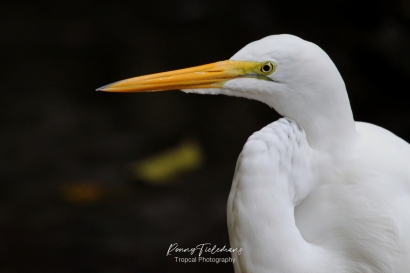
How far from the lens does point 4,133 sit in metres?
3.32

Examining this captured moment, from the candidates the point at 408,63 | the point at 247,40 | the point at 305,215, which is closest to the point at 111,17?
the point at 247,40

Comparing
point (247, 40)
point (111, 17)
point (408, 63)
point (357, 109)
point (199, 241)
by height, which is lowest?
point (199, 241)

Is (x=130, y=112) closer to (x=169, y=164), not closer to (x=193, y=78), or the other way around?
(x=169, y=164)

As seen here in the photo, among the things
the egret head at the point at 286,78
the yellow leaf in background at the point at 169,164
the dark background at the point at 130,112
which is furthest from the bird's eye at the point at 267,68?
the yellow leaf in background at the point at 169,164

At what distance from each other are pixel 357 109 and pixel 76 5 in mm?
2073

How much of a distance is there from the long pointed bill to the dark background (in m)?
1.47

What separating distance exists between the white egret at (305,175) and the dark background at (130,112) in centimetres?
136

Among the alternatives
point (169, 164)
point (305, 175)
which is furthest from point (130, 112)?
point (305, 175)

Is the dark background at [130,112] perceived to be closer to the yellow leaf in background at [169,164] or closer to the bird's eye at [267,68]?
the yellow leaf in background at [169,164]

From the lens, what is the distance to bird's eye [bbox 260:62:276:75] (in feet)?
3.91

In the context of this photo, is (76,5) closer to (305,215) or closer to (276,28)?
(276,28)

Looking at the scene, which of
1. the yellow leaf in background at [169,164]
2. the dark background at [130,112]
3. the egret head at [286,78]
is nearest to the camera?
the egret head at [286,78]

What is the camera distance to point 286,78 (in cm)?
119

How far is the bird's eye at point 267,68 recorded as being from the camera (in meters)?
1.19
